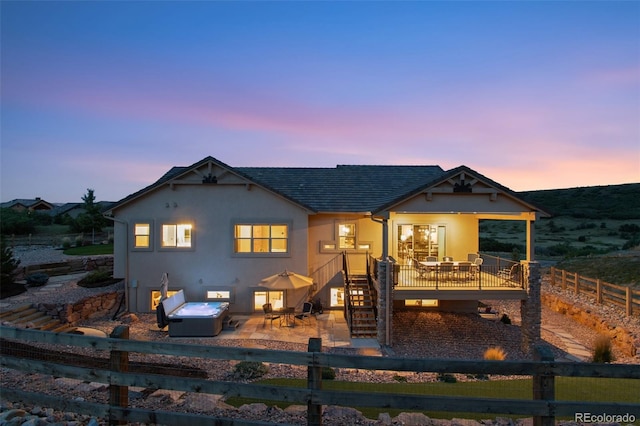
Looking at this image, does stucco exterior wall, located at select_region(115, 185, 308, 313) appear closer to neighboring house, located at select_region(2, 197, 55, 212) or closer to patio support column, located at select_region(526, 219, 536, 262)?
patio support column, located at select_region(526, 219, 536, 262)

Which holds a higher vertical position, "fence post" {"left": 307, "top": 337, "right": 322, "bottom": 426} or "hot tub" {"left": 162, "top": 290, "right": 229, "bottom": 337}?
"fence post" {"left": 307, "top": 337, "right": 322, "bottom": 426}

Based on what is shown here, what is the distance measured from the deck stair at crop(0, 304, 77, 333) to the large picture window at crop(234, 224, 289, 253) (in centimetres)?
Result: 758

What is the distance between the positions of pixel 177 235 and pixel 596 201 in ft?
263

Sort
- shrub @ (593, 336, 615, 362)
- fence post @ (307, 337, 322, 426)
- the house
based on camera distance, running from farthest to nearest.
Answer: the house
shrub @ (593, 336, 615, 362)
fence post @ (307, 337, 322, 426)

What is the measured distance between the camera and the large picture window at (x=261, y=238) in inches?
698

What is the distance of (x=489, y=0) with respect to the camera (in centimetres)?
1631

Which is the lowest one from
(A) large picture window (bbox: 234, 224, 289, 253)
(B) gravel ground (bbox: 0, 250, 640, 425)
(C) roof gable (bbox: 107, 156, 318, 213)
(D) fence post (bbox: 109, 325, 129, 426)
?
(B) gravel ground (bbox: 0, 250, 640, 425)

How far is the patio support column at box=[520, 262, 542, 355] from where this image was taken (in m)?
13.4

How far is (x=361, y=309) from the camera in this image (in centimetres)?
1544

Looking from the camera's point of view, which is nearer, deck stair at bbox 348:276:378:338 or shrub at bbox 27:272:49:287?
deck stair at bbox 348:276:378:338

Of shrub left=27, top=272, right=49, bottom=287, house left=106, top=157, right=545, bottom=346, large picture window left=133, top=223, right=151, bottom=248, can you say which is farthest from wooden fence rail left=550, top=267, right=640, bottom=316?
shrub left=27, top=272, right=49, bottom=287

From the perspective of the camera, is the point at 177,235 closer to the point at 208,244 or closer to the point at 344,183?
the point at 208,244

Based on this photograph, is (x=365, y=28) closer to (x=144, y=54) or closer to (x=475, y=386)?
(x=144, y=54)

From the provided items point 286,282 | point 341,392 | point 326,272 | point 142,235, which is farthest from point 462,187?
point 142,235
